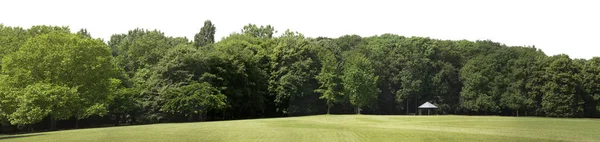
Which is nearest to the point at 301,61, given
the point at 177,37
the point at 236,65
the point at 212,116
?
the point at 236,65

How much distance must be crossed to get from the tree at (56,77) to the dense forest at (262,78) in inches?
4.7

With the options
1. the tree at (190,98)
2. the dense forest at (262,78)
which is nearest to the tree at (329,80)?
the dense forest at (262,78)

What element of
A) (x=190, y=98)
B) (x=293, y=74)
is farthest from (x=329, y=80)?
(x=190, y=98)

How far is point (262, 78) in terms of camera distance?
88562mm

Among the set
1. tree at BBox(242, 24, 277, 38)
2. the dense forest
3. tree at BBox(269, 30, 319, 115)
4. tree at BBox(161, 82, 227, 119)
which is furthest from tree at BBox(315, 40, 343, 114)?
tree at BBox(242, 24, 277, 38)

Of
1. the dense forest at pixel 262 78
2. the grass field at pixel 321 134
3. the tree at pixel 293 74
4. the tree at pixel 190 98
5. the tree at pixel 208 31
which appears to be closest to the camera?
the grass field at pixel 321 134

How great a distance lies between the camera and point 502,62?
10588cm

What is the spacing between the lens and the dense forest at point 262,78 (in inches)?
2106

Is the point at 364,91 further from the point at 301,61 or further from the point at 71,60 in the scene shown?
the point at 71,60

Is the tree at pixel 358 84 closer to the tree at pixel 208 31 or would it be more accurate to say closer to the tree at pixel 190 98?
the tree at pixel 190 98

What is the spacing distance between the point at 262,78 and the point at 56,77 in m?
40.9

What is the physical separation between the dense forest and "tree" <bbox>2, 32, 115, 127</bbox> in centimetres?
12

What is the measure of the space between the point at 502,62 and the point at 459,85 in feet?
36.7

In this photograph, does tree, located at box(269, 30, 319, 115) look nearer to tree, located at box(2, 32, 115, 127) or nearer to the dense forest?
the dense forest
